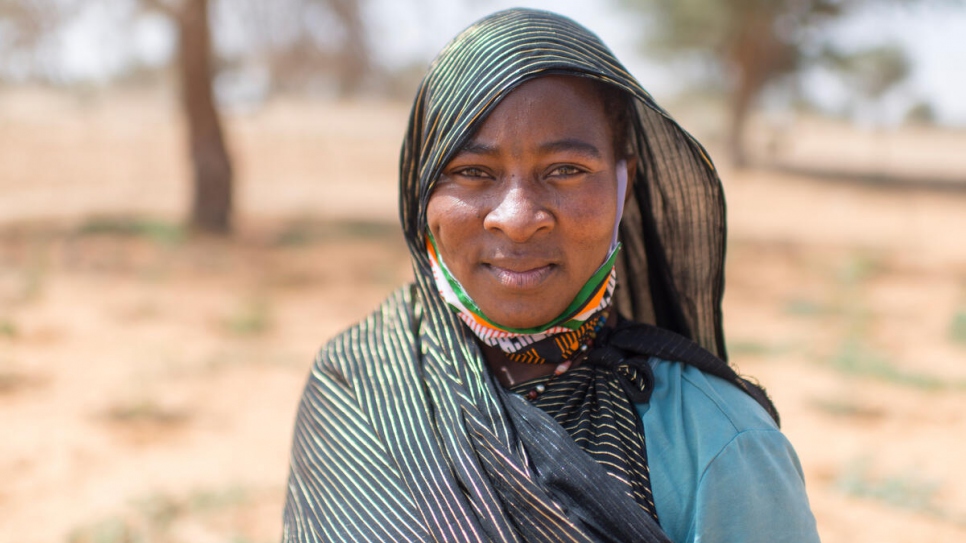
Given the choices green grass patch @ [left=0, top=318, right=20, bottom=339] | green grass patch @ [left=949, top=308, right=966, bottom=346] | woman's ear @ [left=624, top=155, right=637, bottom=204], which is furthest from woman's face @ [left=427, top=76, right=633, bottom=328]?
green grass patch @ [left=949, top=308, right=966, bottom=346]

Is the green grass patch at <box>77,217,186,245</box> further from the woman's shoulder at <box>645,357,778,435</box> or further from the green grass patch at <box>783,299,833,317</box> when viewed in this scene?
the woman's shoulder at <box>645,357,778,435</box>

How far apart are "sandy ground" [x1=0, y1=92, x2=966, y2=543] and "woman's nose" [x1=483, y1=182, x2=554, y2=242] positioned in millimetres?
2421

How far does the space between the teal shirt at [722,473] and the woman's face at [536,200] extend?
11.3 inches

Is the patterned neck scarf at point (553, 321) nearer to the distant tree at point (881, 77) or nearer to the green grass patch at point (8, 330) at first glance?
the green grass patch at point (8, 330)

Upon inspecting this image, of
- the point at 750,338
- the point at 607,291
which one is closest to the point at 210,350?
the point at 750,338

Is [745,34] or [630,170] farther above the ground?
[745,34]

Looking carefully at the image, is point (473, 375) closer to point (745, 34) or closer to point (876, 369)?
point (876, 369)

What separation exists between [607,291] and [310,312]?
5.50m

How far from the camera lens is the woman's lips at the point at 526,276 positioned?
4.41 feet

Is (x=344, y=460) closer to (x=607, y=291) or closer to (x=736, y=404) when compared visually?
(x=607, y=291)

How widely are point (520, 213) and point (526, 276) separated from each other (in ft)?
0.37

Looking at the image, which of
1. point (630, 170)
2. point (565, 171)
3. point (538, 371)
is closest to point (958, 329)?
point (630, 170)

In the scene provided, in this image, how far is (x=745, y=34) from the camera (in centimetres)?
1834

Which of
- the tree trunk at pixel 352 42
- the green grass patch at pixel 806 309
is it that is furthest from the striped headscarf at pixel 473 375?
the tree trunk at pixel 352 42
